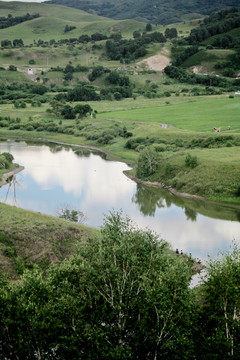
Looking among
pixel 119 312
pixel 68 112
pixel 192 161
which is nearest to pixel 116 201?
pixel 192 161

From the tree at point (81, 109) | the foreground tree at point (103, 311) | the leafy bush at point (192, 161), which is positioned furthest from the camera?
the tree at point (81, 109)

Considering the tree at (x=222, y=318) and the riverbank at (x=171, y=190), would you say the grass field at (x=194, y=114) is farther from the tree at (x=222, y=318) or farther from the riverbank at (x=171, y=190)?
the tree at (x=222, y=318)

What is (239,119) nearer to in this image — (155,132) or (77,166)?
(155,132)

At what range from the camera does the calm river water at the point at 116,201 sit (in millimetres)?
52031

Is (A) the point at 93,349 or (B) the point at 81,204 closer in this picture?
(A) the point at 93,349

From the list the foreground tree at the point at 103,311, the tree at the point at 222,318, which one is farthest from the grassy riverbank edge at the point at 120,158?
the foreground tree at the point at 103,311

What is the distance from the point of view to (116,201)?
214 ft

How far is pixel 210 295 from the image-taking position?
25.1 metres

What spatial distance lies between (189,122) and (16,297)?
97.1 m

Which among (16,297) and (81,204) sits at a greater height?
(16,297)

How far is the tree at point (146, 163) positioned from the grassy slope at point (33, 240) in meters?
31.9

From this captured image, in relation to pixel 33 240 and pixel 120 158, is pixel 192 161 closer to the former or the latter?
pixel 120 158

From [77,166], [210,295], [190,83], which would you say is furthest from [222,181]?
[190,83]

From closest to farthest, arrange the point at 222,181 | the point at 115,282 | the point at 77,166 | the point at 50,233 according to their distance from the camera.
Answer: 1. the point at 115,282
2. the point at 50,233
3. the point at 222,181
4. the point at 77,166
